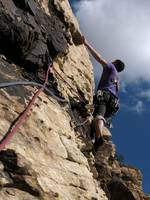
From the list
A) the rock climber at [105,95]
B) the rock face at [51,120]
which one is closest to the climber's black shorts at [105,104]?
the rock climber at [105,95]

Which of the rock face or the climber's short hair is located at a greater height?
the climber's short hair

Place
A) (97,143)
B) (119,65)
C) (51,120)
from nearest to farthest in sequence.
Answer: (51,120) < (97,143) < (119,65)

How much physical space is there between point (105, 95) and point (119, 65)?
1.15m

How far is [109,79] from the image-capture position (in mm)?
10984

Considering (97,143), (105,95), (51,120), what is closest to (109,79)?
(105,95)

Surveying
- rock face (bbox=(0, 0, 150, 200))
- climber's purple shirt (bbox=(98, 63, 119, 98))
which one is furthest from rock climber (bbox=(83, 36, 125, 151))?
rock face (bbox=(0, 0, 150, 200))

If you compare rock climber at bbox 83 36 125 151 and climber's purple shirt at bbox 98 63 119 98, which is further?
climber's purple shirt at bbox 98 63 119 98

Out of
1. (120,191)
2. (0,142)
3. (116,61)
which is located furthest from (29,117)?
(116,61)

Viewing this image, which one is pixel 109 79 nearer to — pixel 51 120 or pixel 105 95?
pixel 105 95

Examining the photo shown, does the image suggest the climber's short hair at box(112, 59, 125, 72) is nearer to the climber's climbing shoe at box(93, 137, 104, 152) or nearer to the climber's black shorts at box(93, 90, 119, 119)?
the climber's black shorts at box(93, 90, 119, 119)

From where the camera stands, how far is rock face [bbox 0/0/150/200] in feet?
20.0

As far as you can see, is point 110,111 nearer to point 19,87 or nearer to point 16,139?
point 19,87

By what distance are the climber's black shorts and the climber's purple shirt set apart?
145 mm

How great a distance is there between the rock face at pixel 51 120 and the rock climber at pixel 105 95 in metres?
0.32
